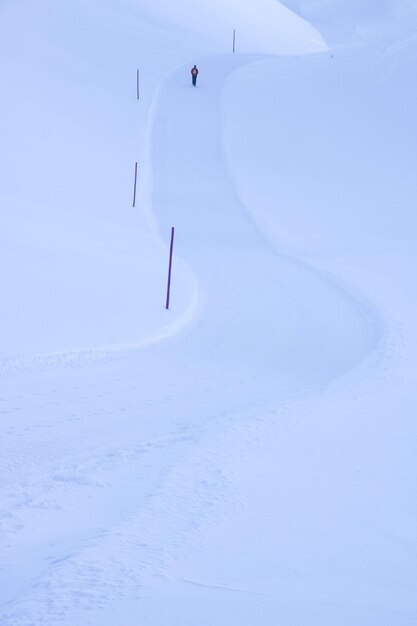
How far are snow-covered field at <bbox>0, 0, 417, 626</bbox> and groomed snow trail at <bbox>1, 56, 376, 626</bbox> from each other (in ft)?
0.09

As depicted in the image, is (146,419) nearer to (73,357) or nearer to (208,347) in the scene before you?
(73,357)

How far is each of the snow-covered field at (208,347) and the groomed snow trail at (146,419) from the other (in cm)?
3

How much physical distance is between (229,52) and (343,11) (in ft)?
232

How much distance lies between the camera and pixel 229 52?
1590 inches

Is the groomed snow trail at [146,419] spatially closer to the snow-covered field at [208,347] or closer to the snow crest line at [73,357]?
the snow-covered field at [208,347]

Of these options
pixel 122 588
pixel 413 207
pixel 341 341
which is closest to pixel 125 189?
pixel 413 207

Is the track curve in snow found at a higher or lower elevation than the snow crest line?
higher

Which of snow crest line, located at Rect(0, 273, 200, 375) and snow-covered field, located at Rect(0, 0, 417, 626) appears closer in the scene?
snow-covered field, located at Rect(0, 0, 417, 626)

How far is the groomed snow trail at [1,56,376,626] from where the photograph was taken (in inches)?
179

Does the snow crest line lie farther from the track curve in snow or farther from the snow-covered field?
the track curve in snow

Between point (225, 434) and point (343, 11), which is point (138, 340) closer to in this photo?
point (225, 434)

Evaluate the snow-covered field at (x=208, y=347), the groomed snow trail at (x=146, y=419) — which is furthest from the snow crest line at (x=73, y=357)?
the groomed snow trail at (x=146, y=419)

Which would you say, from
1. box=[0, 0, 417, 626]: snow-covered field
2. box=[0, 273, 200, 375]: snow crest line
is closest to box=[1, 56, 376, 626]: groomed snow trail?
box=[0, 0, 417, 626]: snow-covered field

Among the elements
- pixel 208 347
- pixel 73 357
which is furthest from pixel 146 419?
pixel 208 347
